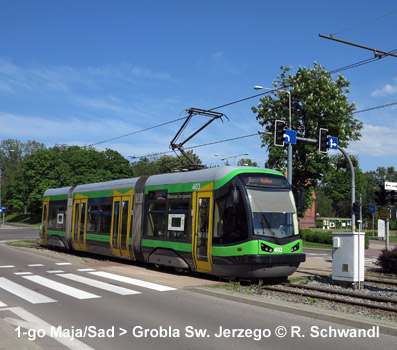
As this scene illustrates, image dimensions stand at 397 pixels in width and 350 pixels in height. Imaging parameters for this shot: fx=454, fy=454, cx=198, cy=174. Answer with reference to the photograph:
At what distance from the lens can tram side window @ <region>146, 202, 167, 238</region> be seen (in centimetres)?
1388

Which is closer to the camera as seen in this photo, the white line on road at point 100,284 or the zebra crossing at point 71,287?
the zebra crossing at point 71,287

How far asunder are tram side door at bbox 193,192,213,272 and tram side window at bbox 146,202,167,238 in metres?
1.67

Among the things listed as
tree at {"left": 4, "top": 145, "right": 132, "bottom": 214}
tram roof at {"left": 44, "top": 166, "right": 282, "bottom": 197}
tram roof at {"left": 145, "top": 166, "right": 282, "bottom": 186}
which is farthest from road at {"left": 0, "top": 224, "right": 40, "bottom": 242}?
tram roof at {"left": 145, "top": 166, "right": 282, "bottom": 186}

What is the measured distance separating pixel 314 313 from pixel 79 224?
13477 mm

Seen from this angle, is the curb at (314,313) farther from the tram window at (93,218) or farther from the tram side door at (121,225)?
the tram window at (93,218)

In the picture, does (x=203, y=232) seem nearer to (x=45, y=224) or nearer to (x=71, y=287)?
(x=71, y=287)

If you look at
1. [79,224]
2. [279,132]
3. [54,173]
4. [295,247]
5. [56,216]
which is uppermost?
[54,173]

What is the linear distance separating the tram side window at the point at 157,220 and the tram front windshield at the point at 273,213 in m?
3.48

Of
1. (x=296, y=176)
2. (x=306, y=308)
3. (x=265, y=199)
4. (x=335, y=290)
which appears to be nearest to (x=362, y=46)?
(x=265, y=199)

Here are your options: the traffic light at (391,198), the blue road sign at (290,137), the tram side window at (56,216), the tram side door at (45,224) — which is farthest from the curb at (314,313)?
the tram side door at (45,224)

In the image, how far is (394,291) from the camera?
11.5 metres

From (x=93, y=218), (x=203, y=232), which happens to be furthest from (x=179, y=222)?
(x=93, y=218)

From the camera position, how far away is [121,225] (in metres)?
16.0

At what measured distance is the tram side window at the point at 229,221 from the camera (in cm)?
1123
